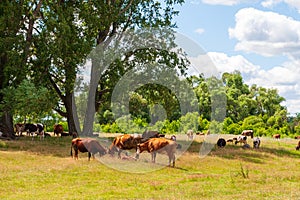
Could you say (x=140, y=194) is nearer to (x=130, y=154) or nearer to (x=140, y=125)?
(x=130, y=154)

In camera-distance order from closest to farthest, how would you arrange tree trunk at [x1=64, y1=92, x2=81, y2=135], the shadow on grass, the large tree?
1. the shadow on grass
2. the large tree
3. tree trunk at [x1=64, y1=92, x2=81, y2=135]

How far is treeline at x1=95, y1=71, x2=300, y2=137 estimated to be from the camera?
41.3m

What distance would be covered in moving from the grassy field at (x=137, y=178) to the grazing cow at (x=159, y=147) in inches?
23.0

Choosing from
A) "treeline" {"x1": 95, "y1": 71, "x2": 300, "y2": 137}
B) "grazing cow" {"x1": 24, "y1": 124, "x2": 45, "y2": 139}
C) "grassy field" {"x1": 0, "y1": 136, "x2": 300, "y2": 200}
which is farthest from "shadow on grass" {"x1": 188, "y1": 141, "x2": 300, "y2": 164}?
"grazing cow" {"x1": 24, "y1": 124, "x2": 45, "y2": 139}

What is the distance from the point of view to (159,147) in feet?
80.1

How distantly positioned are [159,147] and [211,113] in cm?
4012

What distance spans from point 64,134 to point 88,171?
21.9m

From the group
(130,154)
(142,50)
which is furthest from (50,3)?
(130,154)

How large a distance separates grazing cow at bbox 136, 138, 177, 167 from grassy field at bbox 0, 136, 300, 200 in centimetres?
58

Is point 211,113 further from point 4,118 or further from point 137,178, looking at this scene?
point 137,178

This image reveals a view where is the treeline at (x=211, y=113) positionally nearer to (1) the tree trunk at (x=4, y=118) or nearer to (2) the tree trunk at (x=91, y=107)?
(2) the tree trunk at (x=91, y=107)

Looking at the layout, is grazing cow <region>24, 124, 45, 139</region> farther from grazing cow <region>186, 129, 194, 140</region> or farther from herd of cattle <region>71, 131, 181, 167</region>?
grazing cow <region>186, 129, 194, 140</region>

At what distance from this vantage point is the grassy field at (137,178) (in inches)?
639

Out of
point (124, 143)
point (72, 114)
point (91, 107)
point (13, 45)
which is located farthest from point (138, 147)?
point (72, 114)
